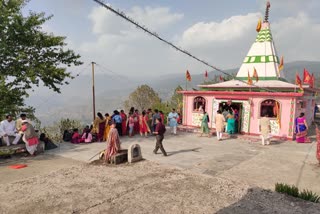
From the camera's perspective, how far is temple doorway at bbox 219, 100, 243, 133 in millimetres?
14727

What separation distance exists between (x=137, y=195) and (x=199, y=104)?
37.1 feet

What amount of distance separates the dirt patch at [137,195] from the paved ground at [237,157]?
987 millimetres


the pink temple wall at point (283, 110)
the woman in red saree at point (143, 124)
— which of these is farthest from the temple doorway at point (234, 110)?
the woman in red saree at point (143, 124)

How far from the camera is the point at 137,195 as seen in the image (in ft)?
19.7

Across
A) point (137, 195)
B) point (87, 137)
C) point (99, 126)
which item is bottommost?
point (137, 195)

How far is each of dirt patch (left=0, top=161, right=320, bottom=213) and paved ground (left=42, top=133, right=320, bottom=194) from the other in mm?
987

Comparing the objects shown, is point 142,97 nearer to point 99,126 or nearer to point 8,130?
point 99,126

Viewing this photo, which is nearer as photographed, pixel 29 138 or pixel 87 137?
pixel 29 138

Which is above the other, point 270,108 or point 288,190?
point 270,108

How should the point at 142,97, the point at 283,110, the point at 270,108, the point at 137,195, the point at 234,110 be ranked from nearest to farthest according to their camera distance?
the point at 137,195, the point at 283,110, the point at 270,108, the point at 234,110, the point at 142,97

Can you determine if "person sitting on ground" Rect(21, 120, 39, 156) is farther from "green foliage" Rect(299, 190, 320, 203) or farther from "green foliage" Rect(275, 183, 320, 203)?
"green foliage" Rect(299, 190, 320, 203)

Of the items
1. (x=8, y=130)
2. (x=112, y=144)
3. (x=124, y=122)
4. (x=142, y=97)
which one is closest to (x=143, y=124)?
(x=124, y=122)

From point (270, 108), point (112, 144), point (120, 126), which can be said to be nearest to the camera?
point (112, 144)

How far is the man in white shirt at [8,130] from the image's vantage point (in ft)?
31.4
